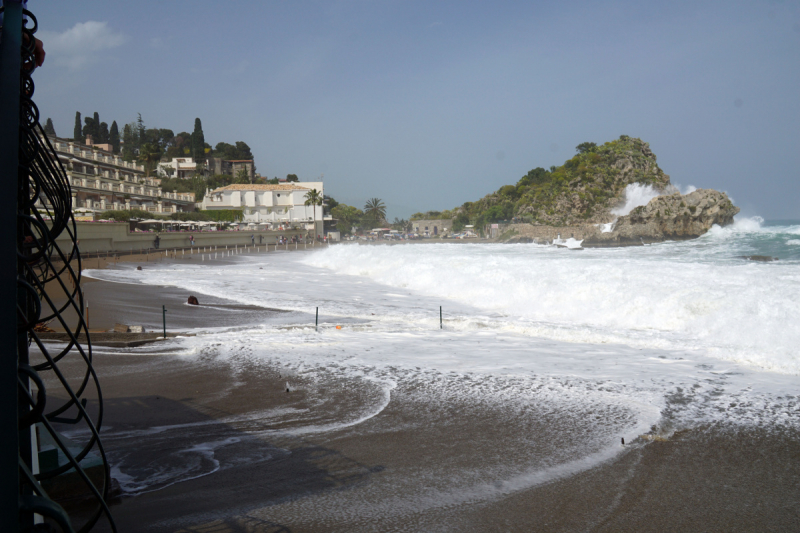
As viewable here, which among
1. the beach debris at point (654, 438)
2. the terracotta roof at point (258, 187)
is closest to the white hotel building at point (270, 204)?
the terracotta roof at point (258, 187)

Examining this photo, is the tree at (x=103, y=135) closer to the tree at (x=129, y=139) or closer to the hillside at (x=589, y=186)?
the tree at (x=129, y=139)

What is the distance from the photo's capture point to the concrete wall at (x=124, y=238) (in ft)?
139

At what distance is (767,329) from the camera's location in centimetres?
1216

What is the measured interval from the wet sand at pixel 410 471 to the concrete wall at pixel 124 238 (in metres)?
31.2

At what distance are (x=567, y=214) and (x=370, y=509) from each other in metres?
99.8

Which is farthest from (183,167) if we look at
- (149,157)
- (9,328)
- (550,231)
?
(9,328)

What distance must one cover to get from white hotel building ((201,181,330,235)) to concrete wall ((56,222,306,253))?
107 ft

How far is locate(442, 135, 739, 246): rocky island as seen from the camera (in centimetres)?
8262

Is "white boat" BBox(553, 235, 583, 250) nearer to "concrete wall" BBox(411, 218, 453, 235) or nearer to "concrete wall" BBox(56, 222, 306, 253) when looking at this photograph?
"concrete wall" BBox(56, 222, 306, 253)

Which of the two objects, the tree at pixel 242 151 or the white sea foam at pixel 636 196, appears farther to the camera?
the tree at pixel 242 151

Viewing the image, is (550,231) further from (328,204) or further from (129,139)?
(129,139)

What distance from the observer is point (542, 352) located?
11.3 metres

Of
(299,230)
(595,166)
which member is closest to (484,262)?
(299,230)

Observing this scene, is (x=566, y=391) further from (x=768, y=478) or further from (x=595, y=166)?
(x=595, y=166)
